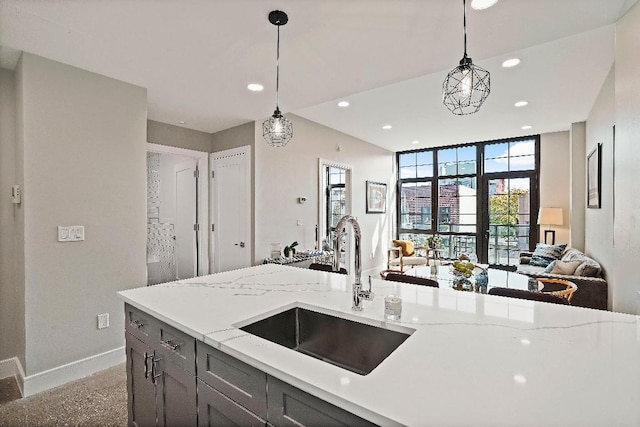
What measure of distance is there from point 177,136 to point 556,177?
21.6ft

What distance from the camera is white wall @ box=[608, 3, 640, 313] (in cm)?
196

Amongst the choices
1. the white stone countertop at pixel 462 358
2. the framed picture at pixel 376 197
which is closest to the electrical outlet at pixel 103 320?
the white stone countertop at pixel 462 358

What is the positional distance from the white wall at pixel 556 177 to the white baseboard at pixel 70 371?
6891 millimetres

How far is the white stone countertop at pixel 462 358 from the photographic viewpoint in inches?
27.8

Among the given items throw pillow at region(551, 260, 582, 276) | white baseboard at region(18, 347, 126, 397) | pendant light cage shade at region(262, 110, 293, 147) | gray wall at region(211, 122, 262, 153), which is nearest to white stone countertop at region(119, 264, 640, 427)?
pendant light cage shade at region(262, 110, 293, 147)

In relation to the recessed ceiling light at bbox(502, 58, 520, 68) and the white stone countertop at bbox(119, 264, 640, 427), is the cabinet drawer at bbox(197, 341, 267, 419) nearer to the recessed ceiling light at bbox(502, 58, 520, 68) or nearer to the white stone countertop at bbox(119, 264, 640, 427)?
the white stone countertop at bbox(119, 264, 640, 427)

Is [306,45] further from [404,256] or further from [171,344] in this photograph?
[404,256]

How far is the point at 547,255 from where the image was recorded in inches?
201

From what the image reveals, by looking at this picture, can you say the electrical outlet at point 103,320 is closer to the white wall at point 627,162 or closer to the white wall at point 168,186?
the white wall at point 168,186

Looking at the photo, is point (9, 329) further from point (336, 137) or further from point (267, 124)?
point (336, 137)

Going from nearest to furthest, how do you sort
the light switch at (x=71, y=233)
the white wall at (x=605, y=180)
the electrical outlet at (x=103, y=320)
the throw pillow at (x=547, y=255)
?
1. the light switch at (x=71, y=233)
2. the electrical outlet at (x=103, y=320)
3. the white wall at (x=605, y=180)
4. the throw pillow at (x=547, y=255)

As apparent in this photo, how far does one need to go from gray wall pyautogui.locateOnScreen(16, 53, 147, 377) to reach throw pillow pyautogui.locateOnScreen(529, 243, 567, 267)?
561cm

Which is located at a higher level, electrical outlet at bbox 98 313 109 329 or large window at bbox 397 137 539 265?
large window at bbox 397 137 539 265

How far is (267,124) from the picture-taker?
8.09ft
